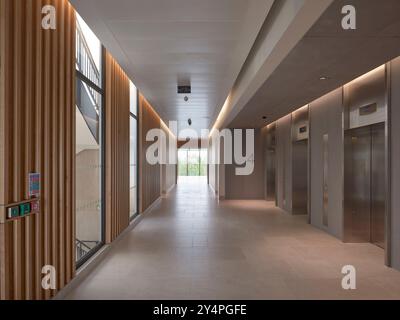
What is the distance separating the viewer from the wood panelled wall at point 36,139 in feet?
9.69

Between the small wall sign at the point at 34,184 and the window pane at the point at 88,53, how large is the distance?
2420mm

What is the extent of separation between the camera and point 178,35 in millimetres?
4699

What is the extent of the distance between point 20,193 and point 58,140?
0.99 m

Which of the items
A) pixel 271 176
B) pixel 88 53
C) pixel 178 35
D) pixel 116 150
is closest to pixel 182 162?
pixel 271 176

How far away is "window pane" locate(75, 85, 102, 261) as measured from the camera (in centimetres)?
579

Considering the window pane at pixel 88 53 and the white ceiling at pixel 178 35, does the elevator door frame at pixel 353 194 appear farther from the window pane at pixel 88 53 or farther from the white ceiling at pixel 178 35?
the window pane at pixel 88 53

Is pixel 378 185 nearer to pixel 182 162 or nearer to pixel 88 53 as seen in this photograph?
pixel 88 53

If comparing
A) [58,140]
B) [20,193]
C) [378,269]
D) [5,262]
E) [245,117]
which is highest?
[245,117]

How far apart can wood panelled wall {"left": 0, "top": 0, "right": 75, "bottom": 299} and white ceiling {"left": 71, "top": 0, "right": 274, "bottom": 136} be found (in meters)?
0.67

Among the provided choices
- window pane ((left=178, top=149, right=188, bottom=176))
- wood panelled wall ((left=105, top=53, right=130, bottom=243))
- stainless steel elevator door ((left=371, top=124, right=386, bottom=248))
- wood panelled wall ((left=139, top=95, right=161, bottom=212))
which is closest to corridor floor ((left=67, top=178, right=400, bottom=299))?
stainless steel elevator door ((left=371, top=124, right=386, bottom=248))

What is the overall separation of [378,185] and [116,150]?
18.0ft

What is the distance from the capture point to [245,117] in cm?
1109
